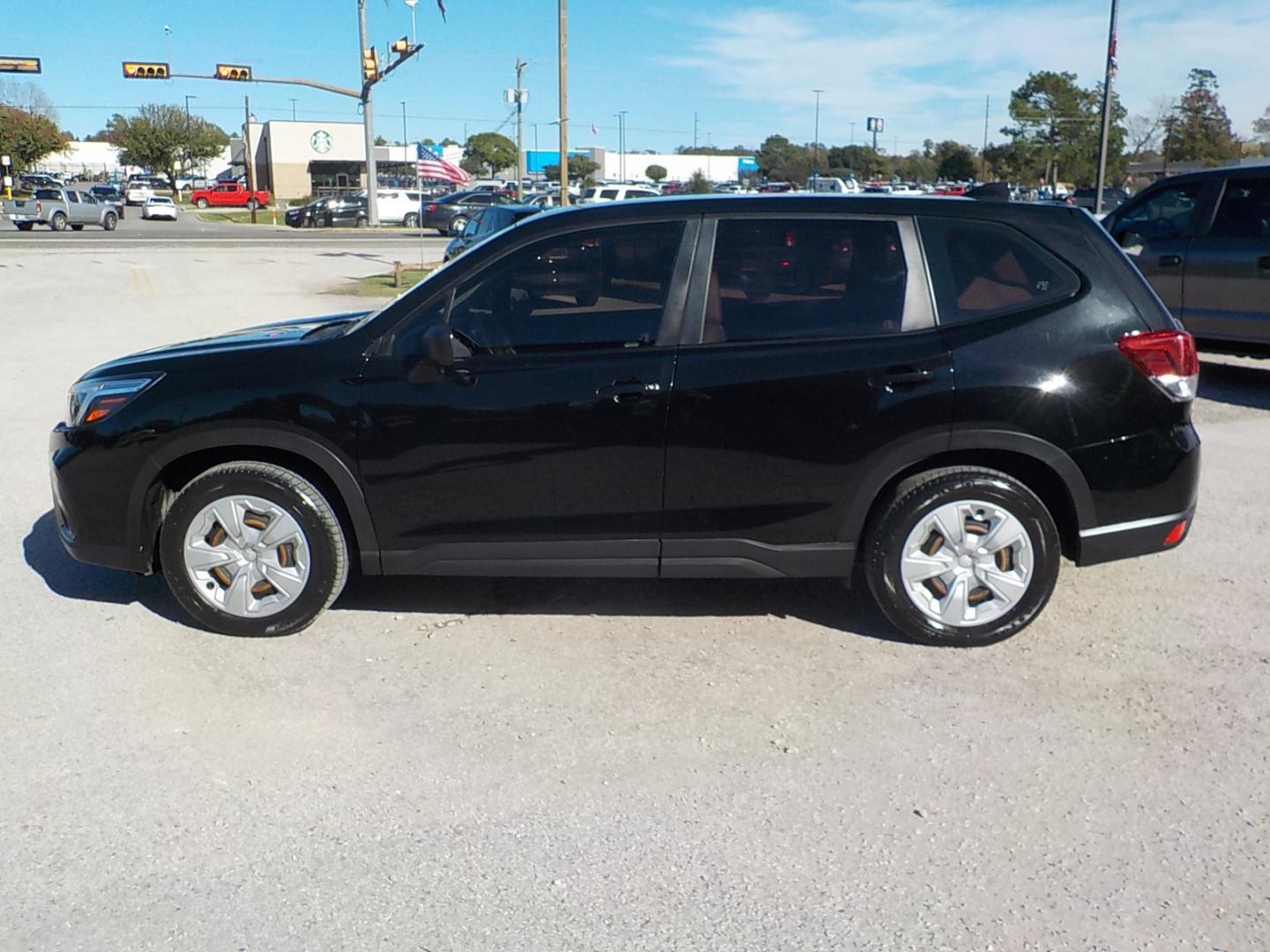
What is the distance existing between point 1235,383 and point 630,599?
27.8 feet

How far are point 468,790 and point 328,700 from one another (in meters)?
0.89

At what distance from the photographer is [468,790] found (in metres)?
3.75

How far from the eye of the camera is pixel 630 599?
545 cm

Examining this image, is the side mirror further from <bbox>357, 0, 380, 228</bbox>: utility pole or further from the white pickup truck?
the white pickup truck

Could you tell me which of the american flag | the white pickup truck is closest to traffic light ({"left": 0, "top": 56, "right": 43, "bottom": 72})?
the white pickup truck

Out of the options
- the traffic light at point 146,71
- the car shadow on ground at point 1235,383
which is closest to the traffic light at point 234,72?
the traffic light at point 146,71

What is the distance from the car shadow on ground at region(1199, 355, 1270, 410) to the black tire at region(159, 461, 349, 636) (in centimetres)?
856

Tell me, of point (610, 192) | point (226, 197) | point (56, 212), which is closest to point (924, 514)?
point (610, 192)

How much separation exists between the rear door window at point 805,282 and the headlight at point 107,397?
7.76 feet

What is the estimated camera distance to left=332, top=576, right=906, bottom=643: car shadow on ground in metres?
5.27

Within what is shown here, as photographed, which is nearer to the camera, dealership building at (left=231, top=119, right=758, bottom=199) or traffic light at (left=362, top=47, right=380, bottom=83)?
traffic light at (left=362, top=47, right=380, bottom=83)

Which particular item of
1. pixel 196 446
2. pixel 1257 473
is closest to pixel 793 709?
pixel 196 446

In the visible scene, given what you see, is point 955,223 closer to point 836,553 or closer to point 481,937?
point 836,553

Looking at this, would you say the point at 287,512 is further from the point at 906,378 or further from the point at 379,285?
the point at 379,285
